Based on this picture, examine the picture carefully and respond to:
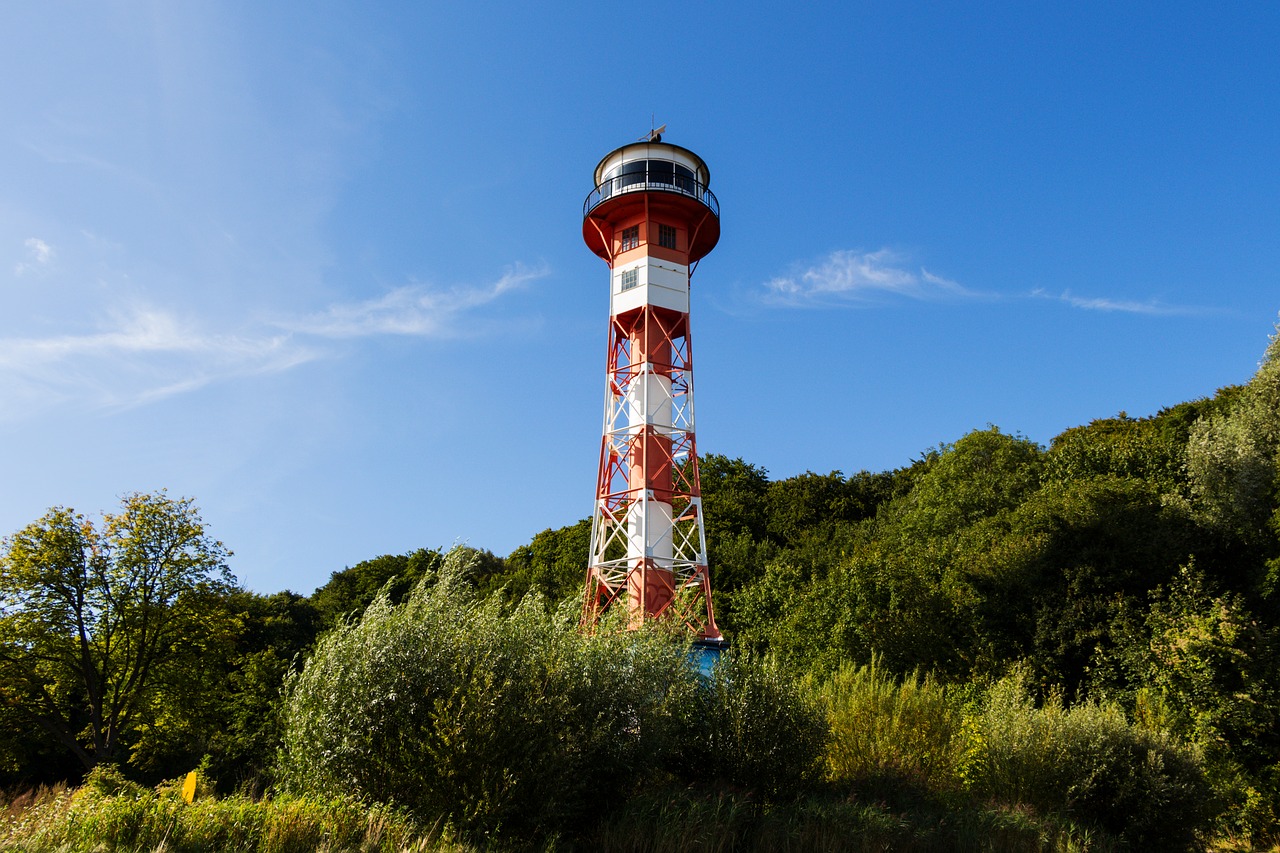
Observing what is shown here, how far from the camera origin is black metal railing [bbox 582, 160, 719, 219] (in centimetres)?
2940

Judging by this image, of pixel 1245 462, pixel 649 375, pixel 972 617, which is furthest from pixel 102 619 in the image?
pixel 1245 462

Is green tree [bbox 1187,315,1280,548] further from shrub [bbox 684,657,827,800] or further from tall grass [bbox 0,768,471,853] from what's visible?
tall grass [bbox 0,768,471,853]

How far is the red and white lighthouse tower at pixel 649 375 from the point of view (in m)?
25.5

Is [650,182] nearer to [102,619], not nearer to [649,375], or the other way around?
[649,375]

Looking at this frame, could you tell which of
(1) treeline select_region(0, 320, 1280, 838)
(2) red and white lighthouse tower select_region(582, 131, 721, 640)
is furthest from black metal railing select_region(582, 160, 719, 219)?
(1) treeline select_region(0, 320, 1280, 838)

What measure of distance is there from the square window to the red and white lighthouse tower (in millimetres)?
44

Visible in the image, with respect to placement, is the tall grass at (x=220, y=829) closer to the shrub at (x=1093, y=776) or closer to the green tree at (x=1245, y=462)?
the shrub at (x=1093, y=776)

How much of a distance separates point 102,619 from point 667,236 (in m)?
22.9

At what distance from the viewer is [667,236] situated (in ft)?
96.8

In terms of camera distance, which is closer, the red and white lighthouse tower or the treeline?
the treeline

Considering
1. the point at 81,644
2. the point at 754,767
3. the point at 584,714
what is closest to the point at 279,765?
the point at 584,714

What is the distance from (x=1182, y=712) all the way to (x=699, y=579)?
13.5m

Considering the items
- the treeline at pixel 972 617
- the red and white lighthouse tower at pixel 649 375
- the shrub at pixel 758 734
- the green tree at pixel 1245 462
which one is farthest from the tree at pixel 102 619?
the green tree at pixel 1245 462

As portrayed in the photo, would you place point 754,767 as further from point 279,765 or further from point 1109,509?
point 1109,509
